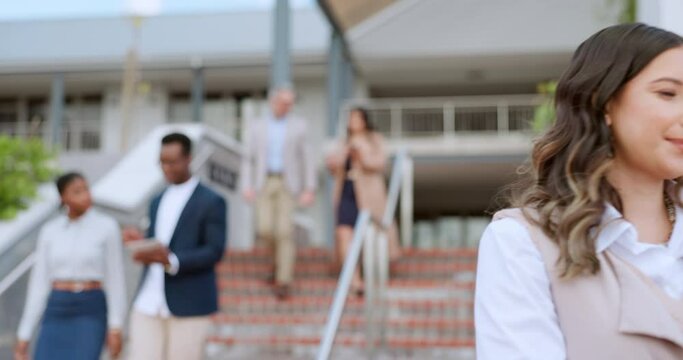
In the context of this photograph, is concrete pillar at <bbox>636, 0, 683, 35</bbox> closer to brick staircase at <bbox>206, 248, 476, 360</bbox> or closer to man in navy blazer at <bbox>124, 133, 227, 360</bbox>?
man in navy blazer at <bbox>124, 133, 227, 360</bbox>

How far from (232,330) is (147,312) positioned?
3.70 meters

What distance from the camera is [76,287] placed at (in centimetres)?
505

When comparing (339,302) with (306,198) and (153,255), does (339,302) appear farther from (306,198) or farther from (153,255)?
(306,198)

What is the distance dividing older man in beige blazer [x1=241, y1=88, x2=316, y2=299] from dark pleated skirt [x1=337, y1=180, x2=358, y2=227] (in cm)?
40

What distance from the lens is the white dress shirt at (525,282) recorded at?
1.54m

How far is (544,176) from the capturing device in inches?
68.4

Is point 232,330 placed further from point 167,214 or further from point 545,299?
point 545,299

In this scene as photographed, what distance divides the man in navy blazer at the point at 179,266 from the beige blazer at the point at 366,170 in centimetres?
361

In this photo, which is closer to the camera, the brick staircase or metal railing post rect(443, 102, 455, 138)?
the brick staircase

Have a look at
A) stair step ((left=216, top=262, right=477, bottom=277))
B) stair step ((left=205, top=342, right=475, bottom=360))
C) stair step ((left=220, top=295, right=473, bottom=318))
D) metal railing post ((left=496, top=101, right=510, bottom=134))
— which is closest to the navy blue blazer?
stair step ((left=205, top=342, right=475, bottom=360))

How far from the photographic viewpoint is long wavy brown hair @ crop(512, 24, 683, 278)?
160cm

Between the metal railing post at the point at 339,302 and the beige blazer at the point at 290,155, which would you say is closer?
the metal railing post at the point at 339,302

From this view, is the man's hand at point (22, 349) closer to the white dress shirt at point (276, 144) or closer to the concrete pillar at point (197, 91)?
the white dress shirt at point (276, 144)

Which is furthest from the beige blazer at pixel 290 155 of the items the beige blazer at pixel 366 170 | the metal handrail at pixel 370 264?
the metal handrail at pixel 370 264
